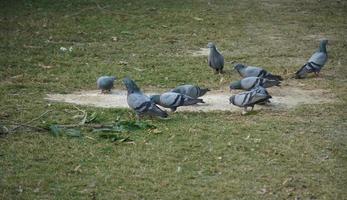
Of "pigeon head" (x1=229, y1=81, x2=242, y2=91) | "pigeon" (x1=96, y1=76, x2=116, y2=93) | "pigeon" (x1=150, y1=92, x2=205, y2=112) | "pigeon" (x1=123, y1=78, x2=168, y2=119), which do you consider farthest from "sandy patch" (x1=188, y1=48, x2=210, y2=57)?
"pigeon" (x1=123, y1=78, x2=168, y2=119)

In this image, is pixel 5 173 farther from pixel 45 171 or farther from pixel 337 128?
pixel 337 128

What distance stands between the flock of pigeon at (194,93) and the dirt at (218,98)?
0.14 metres

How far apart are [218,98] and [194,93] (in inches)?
24.4

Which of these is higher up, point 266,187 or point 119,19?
point 266,187

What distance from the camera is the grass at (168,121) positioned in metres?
6.27

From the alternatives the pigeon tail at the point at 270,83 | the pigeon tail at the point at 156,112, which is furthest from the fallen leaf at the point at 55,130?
the pigeon tail at the point at 270,83

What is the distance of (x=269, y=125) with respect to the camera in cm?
799

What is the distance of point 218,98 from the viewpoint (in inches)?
366

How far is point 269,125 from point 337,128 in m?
0.77

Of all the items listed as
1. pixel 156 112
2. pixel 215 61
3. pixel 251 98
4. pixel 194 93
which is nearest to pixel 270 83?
pixel 251 98

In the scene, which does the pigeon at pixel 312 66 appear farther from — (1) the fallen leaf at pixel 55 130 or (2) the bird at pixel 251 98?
(1) the fallen leaf at pixel 55 130

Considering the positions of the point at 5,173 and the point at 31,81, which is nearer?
the point at 5,173

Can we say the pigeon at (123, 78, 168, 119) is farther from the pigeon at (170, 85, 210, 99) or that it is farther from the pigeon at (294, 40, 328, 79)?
the pigeon at (294, 40, 328, 79)

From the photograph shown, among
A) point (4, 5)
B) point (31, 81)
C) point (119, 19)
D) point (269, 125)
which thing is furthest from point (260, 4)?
point (269, 125)
